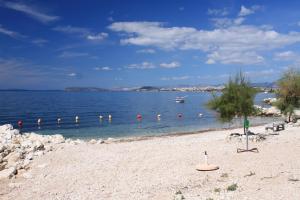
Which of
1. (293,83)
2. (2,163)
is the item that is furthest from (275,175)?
(293,83)

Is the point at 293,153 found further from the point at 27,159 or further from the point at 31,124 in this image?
the point at 31,124

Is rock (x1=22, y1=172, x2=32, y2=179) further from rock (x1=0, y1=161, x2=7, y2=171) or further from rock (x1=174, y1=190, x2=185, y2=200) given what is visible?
rock (x1=174, y1=190, x2=185, y2=200)

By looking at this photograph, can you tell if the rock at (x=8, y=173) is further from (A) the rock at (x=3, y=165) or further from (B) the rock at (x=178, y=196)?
(B) the rock at (x=178, y=196)

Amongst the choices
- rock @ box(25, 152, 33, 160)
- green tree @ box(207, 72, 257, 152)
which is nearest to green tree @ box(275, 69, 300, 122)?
green tree @ box(207, 72, 257, 152)

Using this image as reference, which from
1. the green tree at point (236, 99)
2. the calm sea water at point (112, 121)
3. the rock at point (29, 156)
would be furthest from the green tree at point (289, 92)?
the rock at point (29, 156)

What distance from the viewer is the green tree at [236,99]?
2766 centimetres

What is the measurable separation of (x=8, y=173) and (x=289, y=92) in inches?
1303

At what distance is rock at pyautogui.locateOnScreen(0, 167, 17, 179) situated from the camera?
65.0 feet

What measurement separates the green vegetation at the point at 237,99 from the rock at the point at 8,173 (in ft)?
51.1

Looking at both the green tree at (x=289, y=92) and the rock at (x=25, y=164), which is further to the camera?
the green tree at (x=289, y=92)

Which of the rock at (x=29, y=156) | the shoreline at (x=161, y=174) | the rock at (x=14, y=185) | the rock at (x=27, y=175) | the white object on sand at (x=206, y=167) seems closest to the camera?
the shoreline at (x=161, y=174)

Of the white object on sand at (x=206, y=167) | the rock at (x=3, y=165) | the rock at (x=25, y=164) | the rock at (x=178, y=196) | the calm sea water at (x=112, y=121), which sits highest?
the white object on sand at (x=206, y=167)

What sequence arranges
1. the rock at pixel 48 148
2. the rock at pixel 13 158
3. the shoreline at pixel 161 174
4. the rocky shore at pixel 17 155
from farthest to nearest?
1. the rock at pixel 48 148
2. the rock at pixel 13 158
3. the rocky shore at pixel 17 155
4. the shoreline at pixel 161 174

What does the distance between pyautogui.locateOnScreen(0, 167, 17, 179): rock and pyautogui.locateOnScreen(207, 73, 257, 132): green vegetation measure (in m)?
15.6
